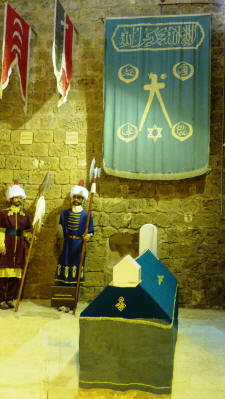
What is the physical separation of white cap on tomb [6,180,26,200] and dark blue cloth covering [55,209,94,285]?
1.98ft

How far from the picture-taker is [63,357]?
11.3 feet

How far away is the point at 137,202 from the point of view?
570cm

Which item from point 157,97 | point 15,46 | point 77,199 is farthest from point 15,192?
point 157,97

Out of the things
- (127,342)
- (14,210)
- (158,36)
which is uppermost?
(158,36)

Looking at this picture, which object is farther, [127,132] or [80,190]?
[127,132]

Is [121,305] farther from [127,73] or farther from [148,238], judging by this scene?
[127,73]

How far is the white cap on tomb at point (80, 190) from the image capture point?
5341 mm

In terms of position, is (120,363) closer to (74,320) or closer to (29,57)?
(74,320)

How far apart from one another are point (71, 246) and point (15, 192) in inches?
40.8

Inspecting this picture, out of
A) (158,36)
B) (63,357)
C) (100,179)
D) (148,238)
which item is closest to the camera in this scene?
(63,357)

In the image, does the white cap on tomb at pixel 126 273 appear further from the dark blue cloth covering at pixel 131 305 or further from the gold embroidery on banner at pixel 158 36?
the gold embroidery on banner at pixel 158 36

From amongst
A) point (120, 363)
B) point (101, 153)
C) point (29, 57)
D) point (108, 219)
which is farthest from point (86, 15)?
point (120, 363)

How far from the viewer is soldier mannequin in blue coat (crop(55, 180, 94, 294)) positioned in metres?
5.23

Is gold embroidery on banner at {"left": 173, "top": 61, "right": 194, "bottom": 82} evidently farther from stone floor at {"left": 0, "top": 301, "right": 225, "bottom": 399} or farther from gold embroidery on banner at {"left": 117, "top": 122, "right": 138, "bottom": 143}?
stone floor at {"left": 0, "top": 301, "right": 225, "bottom": 399}
